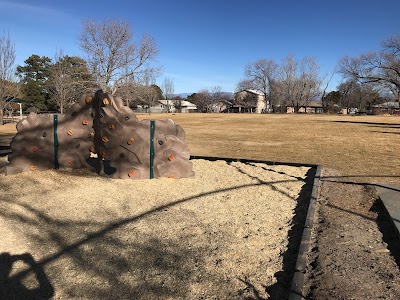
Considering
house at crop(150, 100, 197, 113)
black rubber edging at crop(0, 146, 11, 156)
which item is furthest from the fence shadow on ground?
house at crop(150, 100, 197, 113)

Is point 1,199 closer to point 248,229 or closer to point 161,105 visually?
point 248,229

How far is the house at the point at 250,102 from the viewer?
91688 millimetres

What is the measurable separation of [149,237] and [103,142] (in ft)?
12.3

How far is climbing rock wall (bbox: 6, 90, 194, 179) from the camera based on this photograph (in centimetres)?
699

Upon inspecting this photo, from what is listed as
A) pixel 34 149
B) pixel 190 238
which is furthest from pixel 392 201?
pixel 34 149

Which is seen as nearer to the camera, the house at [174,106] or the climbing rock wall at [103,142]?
the climbing rock wall at [103,142]

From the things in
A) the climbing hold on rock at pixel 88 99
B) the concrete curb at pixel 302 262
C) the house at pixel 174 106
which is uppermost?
the house at pixel 174 106

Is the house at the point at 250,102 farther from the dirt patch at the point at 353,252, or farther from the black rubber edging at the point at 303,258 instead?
the black rubber edging at the point at 303,258

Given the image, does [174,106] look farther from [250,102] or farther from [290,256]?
[290,256]

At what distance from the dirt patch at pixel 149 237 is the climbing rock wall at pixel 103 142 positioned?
1.48 ft

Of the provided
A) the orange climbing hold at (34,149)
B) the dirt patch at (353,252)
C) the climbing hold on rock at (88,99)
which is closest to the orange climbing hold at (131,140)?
the climbing hold on rock at (88,99)

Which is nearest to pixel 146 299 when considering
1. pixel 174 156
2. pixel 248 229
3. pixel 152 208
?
pixel 248 229

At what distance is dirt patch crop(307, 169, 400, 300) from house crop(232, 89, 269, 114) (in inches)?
3432

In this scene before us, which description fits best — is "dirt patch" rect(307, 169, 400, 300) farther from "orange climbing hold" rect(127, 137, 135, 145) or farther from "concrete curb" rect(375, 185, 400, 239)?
"orange climbing hold" rect(127, 137, 135, 145)
